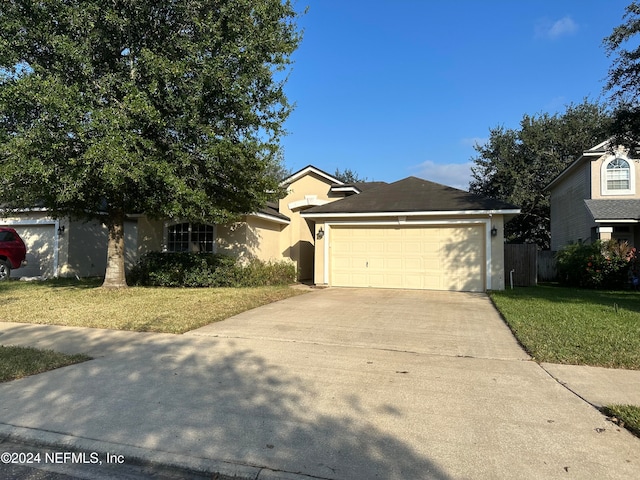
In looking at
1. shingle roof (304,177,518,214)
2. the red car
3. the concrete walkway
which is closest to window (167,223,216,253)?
shingle roof (304,177,518,214)

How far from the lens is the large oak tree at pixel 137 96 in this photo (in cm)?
890

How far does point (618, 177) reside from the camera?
1839cm

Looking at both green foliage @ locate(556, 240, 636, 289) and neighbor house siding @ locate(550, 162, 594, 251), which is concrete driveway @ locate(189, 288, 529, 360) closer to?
green foliage @ locate(556, 240, 636, 289)

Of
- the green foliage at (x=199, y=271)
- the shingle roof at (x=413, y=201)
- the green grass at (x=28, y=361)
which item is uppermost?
the shingle roof at (x=413, y=201)

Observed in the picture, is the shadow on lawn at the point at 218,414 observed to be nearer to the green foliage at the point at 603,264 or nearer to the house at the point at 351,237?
the house at the point at 351,237

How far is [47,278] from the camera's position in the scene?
17.2 m

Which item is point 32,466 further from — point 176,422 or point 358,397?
point 358,397

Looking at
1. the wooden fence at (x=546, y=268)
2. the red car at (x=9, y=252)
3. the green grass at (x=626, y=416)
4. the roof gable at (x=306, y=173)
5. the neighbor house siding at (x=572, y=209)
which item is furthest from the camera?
the wooden fence at (x=546, y=268)

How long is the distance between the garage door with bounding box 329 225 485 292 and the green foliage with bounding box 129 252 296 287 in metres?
2.84

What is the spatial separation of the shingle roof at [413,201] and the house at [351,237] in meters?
0.03

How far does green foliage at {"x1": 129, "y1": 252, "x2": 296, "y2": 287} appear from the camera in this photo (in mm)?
14078

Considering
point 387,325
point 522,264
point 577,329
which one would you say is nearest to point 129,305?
point 387,325

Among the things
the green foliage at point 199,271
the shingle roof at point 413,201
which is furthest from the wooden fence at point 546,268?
the green foliage at point 199,271

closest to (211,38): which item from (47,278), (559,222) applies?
(47,278)
